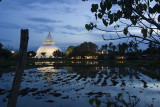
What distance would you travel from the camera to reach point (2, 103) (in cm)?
746

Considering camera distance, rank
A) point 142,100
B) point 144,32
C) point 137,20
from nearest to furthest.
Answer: point 144,32 → point 137,20 → point 142,100

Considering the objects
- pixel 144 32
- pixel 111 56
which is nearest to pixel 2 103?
pixel 144 32

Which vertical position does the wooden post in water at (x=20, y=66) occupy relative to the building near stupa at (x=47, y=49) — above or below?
below

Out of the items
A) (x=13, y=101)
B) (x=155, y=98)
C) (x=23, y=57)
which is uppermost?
(x=23, y=57)

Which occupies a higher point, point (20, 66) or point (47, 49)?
point (47, 49)

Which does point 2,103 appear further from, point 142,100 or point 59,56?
point 59,56

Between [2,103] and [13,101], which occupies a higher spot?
[13,101]

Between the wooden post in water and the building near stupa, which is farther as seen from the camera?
the building near stupa

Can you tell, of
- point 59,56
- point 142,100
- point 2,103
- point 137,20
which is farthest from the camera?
point 59,56

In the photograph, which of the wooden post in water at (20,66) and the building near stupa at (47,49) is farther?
the building near stupa at (47,49)

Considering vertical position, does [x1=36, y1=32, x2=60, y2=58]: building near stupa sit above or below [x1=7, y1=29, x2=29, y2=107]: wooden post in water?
above

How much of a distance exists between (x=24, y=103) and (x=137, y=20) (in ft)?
20.5

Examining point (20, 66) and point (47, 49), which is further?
point (47, 49)

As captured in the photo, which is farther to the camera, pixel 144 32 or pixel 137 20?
pixel 137 20
